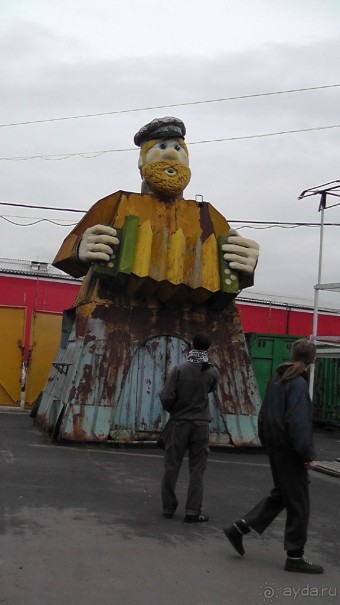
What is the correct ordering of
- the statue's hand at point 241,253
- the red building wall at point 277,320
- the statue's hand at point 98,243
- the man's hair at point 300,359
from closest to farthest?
the man's hair at point 300,359, the statue's hand at point 98,243, the statue's hand at point 241,253, the red building wall at point 277,320

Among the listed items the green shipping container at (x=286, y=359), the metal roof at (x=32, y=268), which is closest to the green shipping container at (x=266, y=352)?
the green shipping container at (x=286, y=359)

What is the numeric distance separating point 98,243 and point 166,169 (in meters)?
1.79

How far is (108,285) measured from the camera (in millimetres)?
11039

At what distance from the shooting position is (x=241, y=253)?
11.2m

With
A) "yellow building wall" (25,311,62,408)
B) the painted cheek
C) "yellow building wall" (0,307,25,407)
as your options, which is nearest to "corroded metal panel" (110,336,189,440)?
the painted cheek

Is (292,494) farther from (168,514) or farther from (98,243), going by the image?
(98,243)

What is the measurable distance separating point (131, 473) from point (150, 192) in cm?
491

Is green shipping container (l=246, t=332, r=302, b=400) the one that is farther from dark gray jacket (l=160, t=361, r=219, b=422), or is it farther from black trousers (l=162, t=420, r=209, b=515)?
black trousers (l=162, t=420, r=209, b=515)

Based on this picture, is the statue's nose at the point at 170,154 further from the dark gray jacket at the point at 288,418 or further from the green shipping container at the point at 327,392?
the green shipping container at the point at 327,392

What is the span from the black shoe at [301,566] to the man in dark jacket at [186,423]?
1.48m

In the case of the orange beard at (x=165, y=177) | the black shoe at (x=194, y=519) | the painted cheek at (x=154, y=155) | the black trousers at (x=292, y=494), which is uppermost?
the painted cheek at (x=154, y=155)

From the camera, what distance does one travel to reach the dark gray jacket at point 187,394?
670 cm

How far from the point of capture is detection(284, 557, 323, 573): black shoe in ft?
16.7

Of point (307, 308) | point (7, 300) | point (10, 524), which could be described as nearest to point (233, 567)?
point (10, 524)
